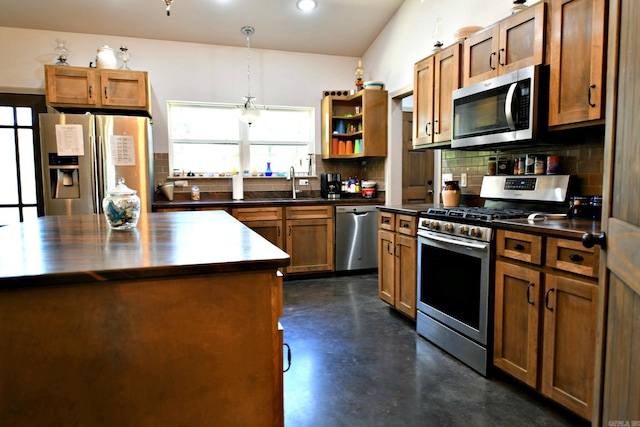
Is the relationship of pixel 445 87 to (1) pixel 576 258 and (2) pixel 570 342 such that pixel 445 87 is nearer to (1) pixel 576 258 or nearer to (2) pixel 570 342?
(1) pixel 576 258

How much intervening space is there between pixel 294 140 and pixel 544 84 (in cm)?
337

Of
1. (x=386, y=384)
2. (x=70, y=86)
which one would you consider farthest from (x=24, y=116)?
(x=386, y=384)

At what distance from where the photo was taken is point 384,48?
15.2 feet

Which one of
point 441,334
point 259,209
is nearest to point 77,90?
point 259,209

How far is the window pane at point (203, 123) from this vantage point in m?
4.71

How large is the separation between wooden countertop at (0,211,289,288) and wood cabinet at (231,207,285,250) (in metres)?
2.45

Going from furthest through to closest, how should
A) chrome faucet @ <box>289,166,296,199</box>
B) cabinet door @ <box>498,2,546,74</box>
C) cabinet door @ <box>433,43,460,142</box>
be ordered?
chrome faucet @ <box>289,166,296,199</box> < cabinet door @ <box>433,43,460,142</box> < cabinet door @ <box>498,2,546,74</box>

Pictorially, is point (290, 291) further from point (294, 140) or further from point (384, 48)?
point (384, 48)

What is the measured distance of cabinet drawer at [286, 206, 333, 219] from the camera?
14.6 ft

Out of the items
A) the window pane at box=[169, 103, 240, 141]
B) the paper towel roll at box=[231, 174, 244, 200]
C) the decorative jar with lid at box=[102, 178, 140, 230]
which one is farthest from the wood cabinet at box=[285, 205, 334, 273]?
the decorative jar with lid at box=[102, 178, 140, 230]

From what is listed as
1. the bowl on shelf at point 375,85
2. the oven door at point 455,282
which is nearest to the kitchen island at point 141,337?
the oven door at point 455,282

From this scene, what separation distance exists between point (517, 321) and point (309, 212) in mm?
2770

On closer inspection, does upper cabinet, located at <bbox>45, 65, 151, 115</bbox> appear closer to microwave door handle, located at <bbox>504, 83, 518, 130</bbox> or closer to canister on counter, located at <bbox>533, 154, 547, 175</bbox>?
microwave door handle, located at <bbox>504, 83, 518, 130</bbox>

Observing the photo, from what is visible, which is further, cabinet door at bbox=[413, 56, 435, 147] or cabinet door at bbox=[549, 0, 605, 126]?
cabinet door at bbox=[413, 56, 435, 147]
